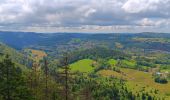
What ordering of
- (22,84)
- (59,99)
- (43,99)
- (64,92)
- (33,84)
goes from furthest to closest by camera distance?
(59,99)
(33,84)
(43,99)
(64,92)
(22,84)

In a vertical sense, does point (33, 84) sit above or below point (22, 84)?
below

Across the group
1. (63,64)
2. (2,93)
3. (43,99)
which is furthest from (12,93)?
(43,99)

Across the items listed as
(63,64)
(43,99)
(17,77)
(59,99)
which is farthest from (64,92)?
(59,99)

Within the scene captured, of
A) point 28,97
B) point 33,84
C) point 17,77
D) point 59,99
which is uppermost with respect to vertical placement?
point 17,77

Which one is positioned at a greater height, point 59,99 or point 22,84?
point 22,84

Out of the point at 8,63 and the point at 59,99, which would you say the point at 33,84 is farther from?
the point at 8,63

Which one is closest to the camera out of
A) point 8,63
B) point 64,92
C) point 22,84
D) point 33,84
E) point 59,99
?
point 8,63

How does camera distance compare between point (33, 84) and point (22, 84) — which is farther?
point (33, 84)

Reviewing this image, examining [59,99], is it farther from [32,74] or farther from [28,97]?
[28,97]

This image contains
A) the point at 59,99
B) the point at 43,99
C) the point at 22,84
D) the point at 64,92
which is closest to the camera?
the point at 22,84
